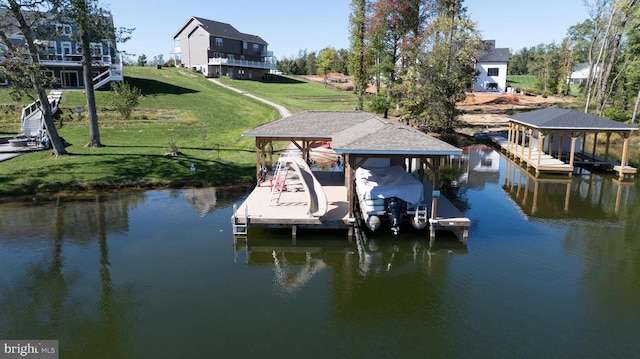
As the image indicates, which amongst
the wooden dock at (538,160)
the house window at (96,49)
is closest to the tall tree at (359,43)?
the wooden dock at (538,160)

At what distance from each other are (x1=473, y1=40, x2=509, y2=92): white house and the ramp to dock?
6023 centimetres

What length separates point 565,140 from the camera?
31141 millimetres

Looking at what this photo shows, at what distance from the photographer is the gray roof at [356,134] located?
14.6 metres

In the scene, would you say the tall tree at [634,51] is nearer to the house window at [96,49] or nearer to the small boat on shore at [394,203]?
the small boat on shore at [394,203]

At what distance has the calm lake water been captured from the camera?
9859 mm

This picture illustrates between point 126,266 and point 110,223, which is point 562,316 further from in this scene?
point 110,223

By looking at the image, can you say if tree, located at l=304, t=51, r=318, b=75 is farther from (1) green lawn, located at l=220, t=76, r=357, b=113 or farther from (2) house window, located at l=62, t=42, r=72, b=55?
(2) house window, located at l=62, t=42, r=72, b=55

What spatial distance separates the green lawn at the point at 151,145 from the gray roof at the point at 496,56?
40326 millimetres

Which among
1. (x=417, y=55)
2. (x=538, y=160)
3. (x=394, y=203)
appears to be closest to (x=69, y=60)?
(x=417, y=55)

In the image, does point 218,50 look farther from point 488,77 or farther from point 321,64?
point 488,77

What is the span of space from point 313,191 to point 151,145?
1696 centimetres

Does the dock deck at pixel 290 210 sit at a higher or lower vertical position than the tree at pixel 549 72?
lower

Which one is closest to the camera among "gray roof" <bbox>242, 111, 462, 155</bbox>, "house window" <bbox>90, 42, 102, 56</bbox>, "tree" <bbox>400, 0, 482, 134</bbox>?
"gray roof" <bbox>242, 111, 462, 155</bbox>

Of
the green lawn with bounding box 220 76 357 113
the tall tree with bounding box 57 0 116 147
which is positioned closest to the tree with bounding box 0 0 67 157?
the tall tree with bounding box 57 0 116 147
